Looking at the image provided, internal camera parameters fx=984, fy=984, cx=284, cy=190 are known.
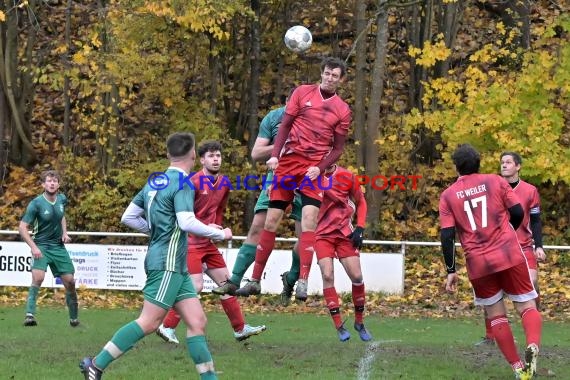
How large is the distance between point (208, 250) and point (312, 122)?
2001 mm

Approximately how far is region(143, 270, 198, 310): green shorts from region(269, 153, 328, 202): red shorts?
3218 millimetres

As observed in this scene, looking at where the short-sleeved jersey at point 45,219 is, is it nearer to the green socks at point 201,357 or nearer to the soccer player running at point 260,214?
the soccer player running at point 260,214

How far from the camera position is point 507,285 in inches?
354

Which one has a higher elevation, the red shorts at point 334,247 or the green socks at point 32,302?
the red shorts at point 334,247

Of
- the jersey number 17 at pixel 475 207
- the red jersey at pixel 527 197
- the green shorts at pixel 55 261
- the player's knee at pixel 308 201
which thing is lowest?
the green shorts at pixel 55 261

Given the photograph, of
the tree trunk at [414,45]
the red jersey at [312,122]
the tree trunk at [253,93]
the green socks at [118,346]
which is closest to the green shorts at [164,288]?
the green socks at [118,346]

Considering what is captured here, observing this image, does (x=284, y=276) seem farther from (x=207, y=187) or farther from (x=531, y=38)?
(x=531, y=38)

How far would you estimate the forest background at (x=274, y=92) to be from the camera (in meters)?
20.8

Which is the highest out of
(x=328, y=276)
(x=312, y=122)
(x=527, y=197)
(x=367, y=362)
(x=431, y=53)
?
(x=431, y=53)

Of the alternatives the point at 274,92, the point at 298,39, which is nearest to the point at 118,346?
the point at 298,39

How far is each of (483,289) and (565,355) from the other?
207cm

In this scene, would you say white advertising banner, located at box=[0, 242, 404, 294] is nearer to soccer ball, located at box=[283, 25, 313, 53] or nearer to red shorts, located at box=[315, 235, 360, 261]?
red shorts, located at box=[315, 235, 360, 261]

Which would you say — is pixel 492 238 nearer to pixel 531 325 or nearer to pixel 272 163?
pixel 531 325

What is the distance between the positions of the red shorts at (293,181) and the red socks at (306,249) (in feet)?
1.43
